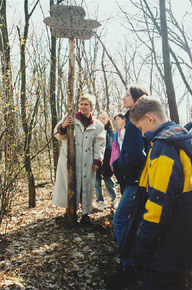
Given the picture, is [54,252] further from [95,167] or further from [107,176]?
[107,176]

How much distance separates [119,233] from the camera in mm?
2713

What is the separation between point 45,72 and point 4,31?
20.8 feet

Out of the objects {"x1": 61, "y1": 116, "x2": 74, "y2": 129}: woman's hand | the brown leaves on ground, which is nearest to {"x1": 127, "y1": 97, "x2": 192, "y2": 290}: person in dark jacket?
the brown leaves on ground

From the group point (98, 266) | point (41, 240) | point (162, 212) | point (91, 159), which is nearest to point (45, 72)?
point (91, 159)

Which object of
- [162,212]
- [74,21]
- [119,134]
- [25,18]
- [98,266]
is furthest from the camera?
[25,18]

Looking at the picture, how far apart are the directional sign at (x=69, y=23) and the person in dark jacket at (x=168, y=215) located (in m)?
3.12

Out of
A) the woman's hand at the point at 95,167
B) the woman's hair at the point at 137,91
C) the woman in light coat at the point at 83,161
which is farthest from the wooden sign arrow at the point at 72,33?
the woman's hand at the point at 95,167

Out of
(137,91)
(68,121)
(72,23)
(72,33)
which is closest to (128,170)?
(137,91)

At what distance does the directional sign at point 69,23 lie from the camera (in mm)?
3922

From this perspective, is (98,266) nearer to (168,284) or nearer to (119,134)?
(168,284)

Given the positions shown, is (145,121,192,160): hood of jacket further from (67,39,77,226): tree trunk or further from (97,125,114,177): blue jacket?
(97,125,114,177): blue jacket

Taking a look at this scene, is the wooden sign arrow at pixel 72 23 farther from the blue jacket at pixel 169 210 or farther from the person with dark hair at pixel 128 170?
the blue jacket at pixel 169 210

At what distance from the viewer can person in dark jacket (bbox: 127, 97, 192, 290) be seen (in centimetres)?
150

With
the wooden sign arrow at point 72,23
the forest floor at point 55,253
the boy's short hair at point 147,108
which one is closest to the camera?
the boy's short hair at point 147,108
